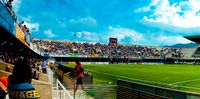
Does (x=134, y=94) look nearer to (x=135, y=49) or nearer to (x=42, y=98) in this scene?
(x=42, y=98)

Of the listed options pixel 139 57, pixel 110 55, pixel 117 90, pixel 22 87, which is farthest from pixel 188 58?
pixel 22 87

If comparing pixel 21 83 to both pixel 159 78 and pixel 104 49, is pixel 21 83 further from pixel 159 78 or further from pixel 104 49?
pixel 104 49

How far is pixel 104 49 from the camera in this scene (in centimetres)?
13388

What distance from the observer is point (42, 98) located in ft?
42.5

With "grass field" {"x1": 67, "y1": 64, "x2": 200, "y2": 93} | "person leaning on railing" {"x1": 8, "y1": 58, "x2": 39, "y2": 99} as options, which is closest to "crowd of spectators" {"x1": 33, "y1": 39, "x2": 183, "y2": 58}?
"grass field" {"x1": 67, "y1": 64, "x2": 200, "y2": 93}

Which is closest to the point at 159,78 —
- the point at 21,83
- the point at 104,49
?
the point at 21,83

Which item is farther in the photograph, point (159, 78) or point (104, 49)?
point (104, 49)

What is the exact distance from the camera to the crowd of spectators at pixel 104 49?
118m

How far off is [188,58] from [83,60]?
141 feet

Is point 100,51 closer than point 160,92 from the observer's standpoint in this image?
No

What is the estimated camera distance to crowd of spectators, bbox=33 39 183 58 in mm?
118062

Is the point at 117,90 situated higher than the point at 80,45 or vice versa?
the point at 80,45

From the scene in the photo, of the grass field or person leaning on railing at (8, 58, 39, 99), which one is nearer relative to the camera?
person leaning on railing at (8, 58, 39, 99)

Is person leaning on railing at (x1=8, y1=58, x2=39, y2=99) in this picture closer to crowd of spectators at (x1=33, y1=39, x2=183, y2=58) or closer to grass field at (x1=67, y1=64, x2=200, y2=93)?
grass field at (x1=67, y1=64, x2=200, y2=93)
